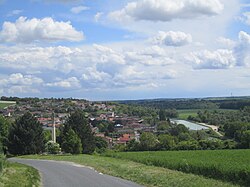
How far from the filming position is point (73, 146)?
2692 inches

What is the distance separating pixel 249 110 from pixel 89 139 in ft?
322

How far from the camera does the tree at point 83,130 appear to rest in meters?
74.8

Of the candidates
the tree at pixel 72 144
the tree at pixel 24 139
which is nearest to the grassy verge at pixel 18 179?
the tree at pixel 72 144

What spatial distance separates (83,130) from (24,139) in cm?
1114

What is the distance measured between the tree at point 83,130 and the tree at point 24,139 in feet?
23.0

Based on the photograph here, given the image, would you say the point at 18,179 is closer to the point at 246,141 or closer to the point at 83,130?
the point at 246,141

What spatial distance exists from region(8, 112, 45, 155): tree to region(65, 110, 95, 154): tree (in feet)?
23.0

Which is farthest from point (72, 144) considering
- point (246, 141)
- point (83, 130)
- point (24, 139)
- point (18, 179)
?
point (18, 179)

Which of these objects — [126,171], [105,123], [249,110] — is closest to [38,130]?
[126,171]

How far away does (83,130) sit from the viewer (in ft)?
248

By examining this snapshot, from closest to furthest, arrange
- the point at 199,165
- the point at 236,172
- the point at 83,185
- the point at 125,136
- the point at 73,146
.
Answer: the point at 83,185, the point at 236,172, the point at 199,165, the point at 73,146, the point at 125,136

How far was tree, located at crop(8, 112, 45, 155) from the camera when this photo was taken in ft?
227

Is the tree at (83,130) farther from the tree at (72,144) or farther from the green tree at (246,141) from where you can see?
the green tree at (246,141)

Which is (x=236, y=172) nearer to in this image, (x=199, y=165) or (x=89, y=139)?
(x=199, y=165)
